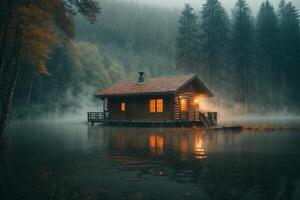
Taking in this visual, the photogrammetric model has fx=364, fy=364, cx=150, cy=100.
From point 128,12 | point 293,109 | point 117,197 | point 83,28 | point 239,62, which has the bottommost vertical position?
point 117,197

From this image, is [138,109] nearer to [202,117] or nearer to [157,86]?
[157,86]

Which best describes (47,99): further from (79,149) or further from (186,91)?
(79,149)

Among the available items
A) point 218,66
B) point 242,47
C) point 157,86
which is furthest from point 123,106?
point 242,47

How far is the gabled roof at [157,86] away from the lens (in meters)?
38.1

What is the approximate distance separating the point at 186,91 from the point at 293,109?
4232 cm

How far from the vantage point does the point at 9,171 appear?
40.9 feet

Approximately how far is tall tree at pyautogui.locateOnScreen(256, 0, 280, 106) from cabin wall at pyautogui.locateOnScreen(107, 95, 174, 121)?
43791 mm

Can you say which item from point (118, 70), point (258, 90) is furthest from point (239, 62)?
point (118, 70)

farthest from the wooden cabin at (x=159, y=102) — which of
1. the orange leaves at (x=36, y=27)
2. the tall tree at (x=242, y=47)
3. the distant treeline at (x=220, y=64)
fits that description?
the tall tree at (x=242, y=47)

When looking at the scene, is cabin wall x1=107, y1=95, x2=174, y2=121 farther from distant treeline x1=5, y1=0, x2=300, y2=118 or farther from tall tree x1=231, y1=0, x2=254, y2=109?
tall tree x1=231, y1=0, x2=254, y2=109

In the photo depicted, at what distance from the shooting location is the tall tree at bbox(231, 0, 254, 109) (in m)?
71.2

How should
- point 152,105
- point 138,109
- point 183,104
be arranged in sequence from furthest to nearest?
point 138,109 → point 152,105 → point 183,104

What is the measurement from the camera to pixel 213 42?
66.6 meters

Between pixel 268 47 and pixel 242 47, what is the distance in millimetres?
8873
